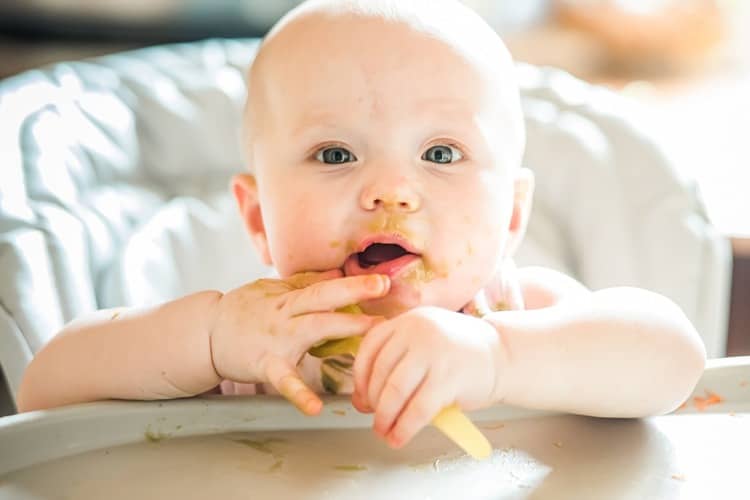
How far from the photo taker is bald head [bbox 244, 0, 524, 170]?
0.81m

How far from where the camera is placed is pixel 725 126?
7.22 feet

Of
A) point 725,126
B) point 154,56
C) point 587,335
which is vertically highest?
point 154,56

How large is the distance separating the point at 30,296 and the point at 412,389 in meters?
0.51

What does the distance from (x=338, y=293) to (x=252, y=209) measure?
1.10 feet

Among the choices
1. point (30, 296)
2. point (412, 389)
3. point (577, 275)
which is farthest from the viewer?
point (577, 275)

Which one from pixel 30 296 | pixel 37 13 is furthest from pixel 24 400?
pixel 37 13

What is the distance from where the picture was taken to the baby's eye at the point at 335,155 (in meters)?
0.83

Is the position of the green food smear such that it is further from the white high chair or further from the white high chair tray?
the white high chair

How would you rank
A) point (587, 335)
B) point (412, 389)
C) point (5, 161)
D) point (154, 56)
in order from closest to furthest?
1. point (412, 389)
2. point (587, 335)
3. point (5, 161)
4. point (154, 56)

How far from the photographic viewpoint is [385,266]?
0.78m

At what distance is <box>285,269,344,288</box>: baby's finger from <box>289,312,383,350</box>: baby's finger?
0.07 m

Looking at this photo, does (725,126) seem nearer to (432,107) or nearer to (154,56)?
(154,56)

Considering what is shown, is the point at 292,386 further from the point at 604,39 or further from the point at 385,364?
the point at 604,39

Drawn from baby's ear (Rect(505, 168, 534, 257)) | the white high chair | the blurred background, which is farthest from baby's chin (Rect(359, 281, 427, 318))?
the blurred background
